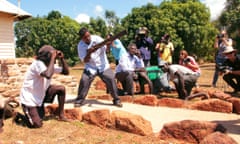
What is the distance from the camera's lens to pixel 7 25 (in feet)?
44.3

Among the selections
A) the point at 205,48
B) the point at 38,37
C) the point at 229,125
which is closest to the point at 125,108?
the point at 229,125

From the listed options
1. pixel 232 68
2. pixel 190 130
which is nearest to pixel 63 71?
pixel 190 130

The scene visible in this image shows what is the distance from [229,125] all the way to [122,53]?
396 cm

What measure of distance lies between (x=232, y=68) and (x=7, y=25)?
9.64 m

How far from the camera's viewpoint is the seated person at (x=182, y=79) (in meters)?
7.08

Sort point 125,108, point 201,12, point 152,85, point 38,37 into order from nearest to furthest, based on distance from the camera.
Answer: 1. point 125,108
2. point 152,85
3. point 201,12
4. point 38,37

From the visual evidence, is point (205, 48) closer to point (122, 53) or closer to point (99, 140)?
point (122, 53)

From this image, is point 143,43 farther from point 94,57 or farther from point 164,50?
point 94,57

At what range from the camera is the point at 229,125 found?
4.70m

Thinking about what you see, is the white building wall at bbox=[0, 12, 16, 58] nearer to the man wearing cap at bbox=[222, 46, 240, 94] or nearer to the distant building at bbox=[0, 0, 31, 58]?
the distant building at bbox=[0, 0, 31, 58]

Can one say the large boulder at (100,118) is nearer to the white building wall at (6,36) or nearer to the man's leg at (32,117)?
the man's leg at (32,117)

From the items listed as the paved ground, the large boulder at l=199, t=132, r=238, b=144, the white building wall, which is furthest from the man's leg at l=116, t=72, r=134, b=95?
the white building wall

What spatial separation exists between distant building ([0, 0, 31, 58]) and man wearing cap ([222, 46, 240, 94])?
28.8 feet

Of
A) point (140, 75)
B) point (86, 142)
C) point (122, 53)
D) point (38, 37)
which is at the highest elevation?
point (38, 37)
